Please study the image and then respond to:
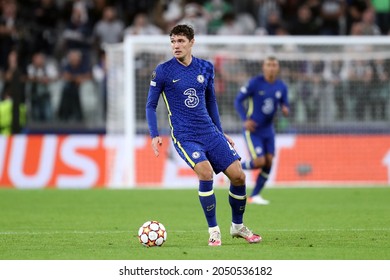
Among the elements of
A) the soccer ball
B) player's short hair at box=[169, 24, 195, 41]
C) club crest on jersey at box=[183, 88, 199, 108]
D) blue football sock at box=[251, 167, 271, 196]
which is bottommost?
blue football sock at box=[251, 167, 271, 196]

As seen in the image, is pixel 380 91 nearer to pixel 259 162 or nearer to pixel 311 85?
pixel 311 85

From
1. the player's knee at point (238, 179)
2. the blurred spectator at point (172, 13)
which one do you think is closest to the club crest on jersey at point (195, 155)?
the player's knee at point (238, 179)

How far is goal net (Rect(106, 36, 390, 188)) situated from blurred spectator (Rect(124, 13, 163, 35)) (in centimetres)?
173

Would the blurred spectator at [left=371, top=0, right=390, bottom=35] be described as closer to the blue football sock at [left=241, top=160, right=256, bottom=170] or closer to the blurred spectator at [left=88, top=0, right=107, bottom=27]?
the blurred spectator at [left=88, top=0, right=107, bottom=27]

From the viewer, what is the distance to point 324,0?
87.9 feet

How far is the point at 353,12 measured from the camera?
2606 cm

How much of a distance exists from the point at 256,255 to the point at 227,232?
101 inches

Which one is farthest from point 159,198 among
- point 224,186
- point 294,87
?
point 294,87

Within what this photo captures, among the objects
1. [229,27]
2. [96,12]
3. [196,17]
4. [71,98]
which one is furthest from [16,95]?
[229,27]

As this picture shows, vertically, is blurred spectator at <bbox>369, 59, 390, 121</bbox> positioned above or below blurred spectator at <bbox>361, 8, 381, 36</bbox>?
below

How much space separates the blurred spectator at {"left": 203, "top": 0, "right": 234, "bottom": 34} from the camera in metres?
25.6

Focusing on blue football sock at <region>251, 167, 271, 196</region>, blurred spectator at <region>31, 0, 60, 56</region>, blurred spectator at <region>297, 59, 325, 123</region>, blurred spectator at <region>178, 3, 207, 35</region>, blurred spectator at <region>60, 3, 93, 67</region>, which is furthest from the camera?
blurred spectator at <region>31, 0, 60, 56</region>

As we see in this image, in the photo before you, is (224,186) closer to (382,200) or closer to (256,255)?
(382,200)

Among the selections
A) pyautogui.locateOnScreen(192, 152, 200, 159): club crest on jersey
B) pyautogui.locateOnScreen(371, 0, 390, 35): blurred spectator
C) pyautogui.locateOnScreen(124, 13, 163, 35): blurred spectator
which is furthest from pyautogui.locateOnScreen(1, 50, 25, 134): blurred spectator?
pyautogui.locateOnScreen(192, 152, 200, 159): club crest on jersey
